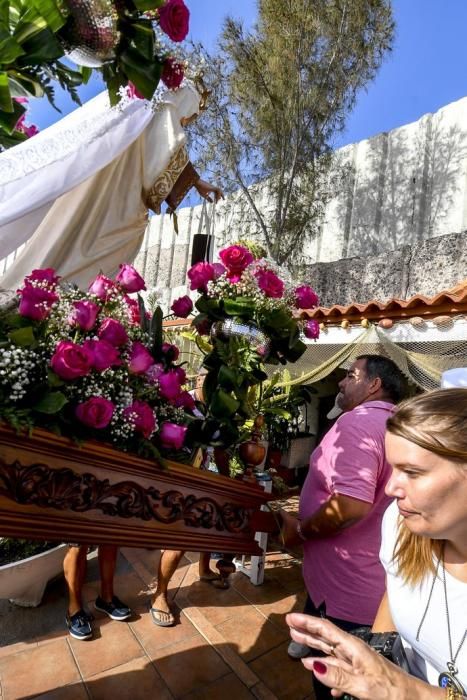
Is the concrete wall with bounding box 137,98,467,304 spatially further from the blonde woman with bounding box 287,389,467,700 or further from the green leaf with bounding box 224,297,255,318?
the blonde woman with bounding box 287,389,467,700

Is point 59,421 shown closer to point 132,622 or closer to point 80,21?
point 80,21

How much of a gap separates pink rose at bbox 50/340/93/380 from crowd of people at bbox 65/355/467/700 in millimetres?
799

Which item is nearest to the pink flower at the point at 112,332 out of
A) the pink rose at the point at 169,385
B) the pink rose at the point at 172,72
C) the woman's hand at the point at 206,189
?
the pink rose at the point at 169,385

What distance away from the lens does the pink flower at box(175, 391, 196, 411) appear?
154 cm

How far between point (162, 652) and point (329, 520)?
4.58 ft

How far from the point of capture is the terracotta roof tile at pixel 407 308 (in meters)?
3.82

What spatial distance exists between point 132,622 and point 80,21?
289 cm

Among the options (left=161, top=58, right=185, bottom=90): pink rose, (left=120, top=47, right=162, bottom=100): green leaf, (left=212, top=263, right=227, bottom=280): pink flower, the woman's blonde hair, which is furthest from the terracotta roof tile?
(left=120, top=47, right=162, bottom=100): green leaf

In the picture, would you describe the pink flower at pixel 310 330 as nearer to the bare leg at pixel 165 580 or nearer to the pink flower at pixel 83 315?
the pink flower at pixel 83 315

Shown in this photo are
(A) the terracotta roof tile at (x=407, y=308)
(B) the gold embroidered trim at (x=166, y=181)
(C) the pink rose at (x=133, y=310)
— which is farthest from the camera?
(A) the terracotta roof tile at (x=407, y=308)

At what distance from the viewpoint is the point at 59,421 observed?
1.20 m

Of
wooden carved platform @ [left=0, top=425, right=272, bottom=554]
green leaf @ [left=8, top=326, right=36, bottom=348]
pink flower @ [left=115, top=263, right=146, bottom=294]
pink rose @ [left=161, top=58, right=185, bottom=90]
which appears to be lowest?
wooden carved platform @ [left=0, top=425, right=272, bottom=554]

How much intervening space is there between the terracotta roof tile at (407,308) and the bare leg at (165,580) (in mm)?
3074

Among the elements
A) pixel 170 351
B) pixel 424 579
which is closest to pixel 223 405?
pixel 170 351
